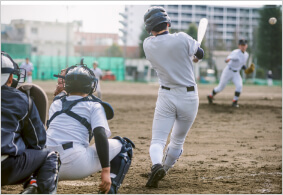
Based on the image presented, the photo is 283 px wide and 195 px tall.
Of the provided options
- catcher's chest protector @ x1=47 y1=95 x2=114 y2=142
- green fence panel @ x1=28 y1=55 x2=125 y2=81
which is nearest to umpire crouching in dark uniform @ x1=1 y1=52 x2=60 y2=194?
catcher's chest protector @ x1=47 y1=95 x2=114 y2=142

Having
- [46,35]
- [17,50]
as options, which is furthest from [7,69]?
[46,35]

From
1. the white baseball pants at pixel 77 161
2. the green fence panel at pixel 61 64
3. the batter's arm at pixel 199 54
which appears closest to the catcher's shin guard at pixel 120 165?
the white baseball pants at pixel 77 161

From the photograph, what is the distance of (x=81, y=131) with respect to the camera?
3736 millimetres

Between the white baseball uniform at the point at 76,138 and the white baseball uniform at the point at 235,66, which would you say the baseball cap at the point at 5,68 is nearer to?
the white baseball uniform at the point at 76,138

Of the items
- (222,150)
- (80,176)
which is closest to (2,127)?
(80,176)

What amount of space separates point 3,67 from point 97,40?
180ft

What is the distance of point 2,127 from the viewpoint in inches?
121

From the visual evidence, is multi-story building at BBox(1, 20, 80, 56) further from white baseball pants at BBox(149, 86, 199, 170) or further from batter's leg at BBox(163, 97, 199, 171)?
white baseball pants at BBox(149, 86, 199, 170)

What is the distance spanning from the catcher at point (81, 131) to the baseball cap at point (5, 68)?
0.64 meters

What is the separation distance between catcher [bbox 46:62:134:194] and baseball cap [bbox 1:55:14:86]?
2.11 ft

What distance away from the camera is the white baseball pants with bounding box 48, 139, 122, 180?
12.0 ft

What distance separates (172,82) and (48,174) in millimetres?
1910

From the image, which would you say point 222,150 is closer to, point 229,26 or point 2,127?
point 2,127

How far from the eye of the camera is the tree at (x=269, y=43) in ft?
195
